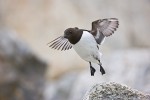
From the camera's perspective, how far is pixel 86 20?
18.5m

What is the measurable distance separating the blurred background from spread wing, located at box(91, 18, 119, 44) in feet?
10.0

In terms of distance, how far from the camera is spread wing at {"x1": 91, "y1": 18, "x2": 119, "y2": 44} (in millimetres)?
7118

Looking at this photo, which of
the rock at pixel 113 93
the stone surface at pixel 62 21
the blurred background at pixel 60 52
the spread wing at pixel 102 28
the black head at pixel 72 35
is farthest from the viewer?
the stone surface at pixel 62 21

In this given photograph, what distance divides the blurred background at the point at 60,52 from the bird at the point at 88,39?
10.7ft

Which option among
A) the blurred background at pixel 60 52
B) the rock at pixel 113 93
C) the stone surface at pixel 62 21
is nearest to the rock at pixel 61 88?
the blurred background at pixel 60 52

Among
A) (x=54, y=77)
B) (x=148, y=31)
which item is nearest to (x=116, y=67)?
(x=54, y=77)

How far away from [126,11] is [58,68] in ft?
13.5

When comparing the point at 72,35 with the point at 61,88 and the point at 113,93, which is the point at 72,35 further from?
the point at 61,88

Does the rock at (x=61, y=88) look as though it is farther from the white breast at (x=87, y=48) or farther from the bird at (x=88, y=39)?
the white breast at (x=87, y=48)

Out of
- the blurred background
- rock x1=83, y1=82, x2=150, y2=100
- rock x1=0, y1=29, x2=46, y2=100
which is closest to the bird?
rock x1=83, y1=82, x2=150, y2=100

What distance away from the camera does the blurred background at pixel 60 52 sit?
1364 centimetres

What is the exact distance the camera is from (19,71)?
14.1m

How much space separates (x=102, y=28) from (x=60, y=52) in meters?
10.2

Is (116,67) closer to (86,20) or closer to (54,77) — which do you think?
(54,77)
